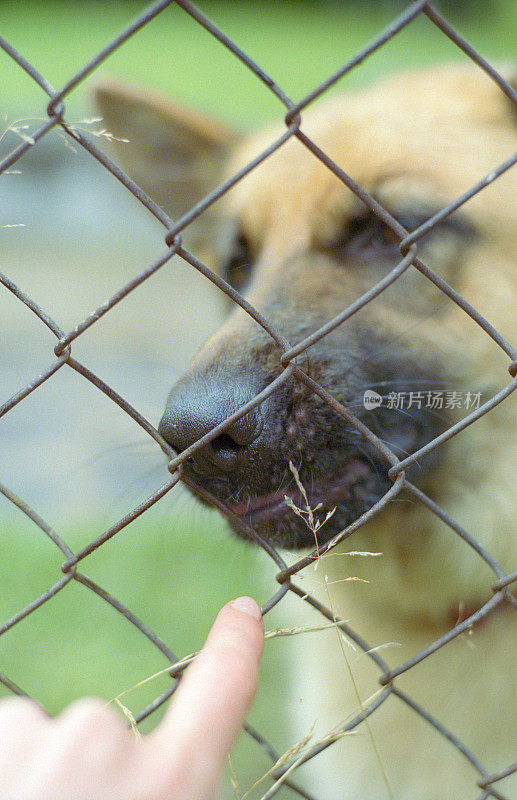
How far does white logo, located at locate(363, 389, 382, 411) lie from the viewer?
144cm

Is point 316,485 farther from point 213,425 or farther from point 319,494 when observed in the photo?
point 213,425

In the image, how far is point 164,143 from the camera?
212 cm

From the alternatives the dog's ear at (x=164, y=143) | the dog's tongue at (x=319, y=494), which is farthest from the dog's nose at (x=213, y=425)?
the dog's ear at (x=164, y=143)

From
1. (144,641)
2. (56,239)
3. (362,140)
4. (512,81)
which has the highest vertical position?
(56,239)

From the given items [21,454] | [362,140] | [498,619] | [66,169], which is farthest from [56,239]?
[498,619]

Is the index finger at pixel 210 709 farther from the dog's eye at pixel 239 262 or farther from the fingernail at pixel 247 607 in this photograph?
the dog's eye at pixel 239 262

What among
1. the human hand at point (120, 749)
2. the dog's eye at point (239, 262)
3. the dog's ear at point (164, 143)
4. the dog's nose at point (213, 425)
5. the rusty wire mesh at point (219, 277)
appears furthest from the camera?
the dog's eye at point (239, 262)

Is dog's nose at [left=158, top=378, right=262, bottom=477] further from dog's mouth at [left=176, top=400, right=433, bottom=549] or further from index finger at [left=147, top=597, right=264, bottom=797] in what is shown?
index finger at [left=147, top=597, right=264, bottom=797]

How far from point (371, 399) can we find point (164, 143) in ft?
3.85

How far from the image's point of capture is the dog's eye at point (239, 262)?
6.84ft

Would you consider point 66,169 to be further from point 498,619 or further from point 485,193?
point 498,619

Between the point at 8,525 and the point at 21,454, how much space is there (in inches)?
20.1

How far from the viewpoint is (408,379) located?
1550mm

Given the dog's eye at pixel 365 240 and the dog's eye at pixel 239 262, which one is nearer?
the dog's eye at pixel 365 240
